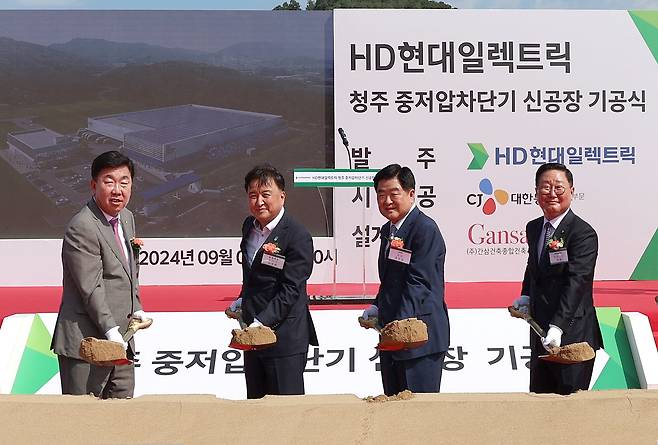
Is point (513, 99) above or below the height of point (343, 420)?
above

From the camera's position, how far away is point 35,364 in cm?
391

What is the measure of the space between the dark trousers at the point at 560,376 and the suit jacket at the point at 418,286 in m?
0.35

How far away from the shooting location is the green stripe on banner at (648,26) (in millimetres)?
7891

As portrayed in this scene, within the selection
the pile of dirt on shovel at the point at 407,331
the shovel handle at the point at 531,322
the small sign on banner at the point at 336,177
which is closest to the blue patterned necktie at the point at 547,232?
the shovel handle at the point at 531,322

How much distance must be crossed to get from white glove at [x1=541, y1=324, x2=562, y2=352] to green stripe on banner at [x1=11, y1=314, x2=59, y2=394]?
222 cm

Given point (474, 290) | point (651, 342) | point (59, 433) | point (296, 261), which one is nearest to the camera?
point (59, 433)

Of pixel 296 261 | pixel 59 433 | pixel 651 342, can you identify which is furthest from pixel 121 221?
pixel 651 342

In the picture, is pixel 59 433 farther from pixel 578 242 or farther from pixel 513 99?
pixel 513 99

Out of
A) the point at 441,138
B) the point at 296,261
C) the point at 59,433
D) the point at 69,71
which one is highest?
the point at 69,71

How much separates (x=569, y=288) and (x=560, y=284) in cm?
6

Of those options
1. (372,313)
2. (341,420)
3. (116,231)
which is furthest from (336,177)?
(341,420)

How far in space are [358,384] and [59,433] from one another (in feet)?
7.77

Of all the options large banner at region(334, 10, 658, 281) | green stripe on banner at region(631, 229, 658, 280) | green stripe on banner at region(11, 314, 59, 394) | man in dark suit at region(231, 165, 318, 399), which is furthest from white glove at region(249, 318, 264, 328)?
green stripe on banner at region(631, 229, 658, 280)

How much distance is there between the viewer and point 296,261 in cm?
300
